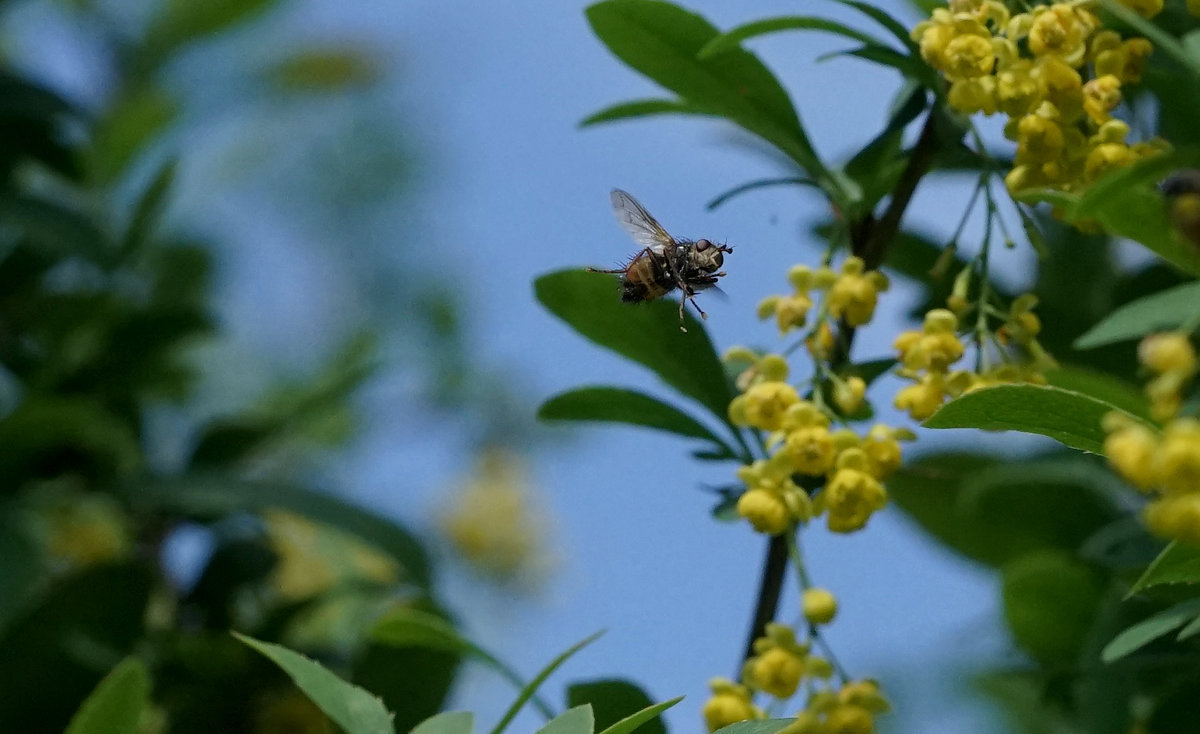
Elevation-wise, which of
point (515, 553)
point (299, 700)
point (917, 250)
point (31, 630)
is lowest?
point (515, 553)

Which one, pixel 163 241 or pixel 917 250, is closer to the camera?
pixel 917 250

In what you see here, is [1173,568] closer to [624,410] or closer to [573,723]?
[573,723]

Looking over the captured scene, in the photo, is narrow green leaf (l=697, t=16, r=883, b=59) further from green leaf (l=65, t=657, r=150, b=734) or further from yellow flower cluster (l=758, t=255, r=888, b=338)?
green leaf (l=65, t=657, r=150, b=734)

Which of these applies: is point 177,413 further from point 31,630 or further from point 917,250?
point 917,250

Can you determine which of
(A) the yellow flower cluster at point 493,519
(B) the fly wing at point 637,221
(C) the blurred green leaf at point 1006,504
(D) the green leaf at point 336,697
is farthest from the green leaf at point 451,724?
(A) the yellow flower cluster at point 493,519

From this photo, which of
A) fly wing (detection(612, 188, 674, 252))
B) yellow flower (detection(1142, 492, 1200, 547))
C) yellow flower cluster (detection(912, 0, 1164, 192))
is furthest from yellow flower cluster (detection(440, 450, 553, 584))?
yellow flower (detection(1142, 492, 1200, 547))

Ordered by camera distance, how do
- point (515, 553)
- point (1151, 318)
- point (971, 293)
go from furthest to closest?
point (515, 553) → point (971, 293) → point (1151, 318)

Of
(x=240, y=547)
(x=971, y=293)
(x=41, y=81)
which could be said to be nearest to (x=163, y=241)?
(x=41, y=81)

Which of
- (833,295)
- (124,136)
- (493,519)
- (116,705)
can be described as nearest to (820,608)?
(833,295)
